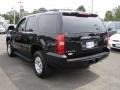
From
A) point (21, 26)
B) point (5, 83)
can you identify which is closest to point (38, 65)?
point (5, 83)

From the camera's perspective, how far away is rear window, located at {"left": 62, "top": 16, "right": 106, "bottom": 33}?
476cm

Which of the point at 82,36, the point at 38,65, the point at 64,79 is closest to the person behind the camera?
the point at 82,36

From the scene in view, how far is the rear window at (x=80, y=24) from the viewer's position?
476 cm

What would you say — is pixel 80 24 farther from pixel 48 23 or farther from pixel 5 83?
pixel 5 83

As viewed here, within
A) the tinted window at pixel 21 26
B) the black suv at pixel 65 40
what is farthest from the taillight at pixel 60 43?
the tinted window at pixel 21 26

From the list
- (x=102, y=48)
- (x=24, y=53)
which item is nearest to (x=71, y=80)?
(x=102, y=48)

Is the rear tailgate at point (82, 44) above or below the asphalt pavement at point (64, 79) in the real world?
above

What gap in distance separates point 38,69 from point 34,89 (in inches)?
39.3

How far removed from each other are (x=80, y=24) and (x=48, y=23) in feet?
2.89

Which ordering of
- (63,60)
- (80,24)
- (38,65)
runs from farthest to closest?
1. (38,65)
2. (80,24)
3. (63,60)

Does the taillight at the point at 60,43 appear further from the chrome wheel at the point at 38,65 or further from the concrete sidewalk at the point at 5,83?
the concrete sidewalk at the point at 5,83

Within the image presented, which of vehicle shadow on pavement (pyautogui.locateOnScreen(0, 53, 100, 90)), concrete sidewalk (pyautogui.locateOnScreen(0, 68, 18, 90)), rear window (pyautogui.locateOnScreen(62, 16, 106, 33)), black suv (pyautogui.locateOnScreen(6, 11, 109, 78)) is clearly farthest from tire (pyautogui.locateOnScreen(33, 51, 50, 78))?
rear window (pyautogui.locateOnScreen(62, 16, 106, 33))

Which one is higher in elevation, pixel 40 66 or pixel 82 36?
pixel 82 36

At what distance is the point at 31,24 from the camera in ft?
20.0
